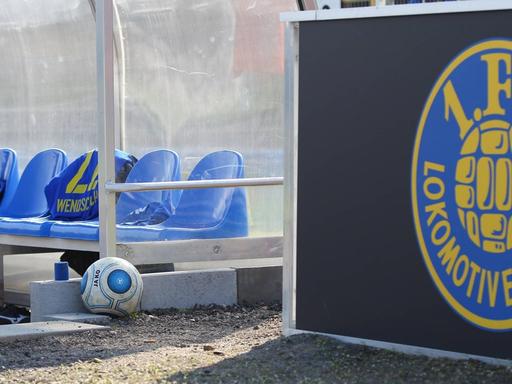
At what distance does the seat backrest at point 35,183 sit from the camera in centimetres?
1117

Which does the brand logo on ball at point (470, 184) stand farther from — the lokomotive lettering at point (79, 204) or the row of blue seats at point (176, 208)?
the lokomotive lettering at point (79, 204)

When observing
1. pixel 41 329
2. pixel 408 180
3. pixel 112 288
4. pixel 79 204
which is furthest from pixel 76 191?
pixel 408 180

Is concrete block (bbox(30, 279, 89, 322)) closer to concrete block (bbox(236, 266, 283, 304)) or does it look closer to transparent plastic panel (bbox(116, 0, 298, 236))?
concrete block (bbox(236, 266, 283, 304))

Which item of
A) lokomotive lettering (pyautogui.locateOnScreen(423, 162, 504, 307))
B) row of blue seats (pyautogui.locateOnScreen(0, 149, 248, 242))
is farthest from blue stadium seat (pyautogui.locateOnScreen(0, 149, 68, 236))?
lokomotive lettering (pyautogui.locateOnScreen(423, 162, 504, 307))

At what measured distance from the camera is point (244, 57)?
9914 mm

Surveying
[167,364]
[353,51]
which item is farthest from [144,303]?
[353,51]

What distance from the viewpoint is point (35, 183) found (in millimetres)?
11414

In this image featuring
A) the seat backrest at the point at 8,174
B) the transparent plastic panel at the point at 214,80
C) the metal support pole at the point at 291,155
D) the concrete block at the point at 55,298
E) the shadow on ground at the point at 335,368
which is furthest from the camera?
the seat backrest at the point at 8,174

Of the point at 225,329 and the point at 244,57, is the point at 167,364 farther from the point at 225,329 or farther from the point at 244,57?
the point at 244,57

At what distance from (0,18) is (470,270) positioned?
876 centimetres

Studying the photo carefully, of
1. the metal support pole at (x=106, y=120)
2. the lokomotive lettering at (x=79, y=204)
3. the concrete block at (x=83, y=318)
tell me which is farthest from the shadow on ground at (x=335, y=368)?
the lokomotive lettering at (x=79, y=204)

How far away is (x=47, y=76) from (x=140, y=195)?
394cm

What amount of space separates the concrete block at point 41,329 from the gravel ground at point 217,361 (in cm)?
6

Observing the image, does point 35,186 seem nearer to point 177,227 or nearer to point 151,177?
point 151,177
